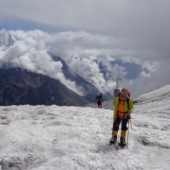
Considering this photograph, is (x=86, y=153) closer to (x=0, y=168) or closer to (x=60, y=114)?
(x=0, y=168)

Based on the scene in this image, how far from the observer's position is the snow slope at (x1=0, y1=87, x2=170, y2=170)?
21.4 m

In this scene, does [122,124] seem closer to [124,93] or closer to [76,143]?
[124,93]

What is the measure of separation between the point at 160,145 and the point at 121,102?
3.47 m

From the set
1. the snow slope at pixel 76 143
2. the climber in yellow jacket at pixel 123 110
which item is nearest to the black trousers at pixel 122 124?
the climber in yellow jacket at pixel 123 110

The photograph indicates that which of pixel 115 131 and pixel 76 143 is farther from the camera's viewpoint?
pixel 115 131

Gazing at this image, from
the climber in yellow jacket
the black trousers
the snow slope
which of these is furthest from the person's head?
the snow slope

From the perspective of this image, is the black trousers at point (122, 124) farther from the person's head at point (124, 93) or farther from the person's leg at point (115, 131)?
the person's head at point (124, 93)

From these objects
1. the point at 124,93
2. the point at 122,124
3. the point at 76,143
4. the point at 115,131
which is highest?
the point at 124,93

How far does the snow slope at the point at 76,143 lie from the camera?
70.2 ft

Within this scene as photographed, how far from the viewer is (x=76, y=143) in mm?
23766

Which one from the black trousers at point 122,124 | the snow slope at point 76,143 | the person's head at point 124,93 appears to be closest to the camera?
the snow slope at point 76,143

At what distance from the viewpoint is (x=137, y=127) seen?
28.5 m

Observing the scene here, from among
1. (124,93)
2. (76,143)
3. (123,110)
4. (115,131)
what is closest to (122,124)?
(115,131)

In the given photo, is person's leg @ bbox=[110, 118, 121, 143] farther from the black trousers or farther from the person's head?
the person's head
